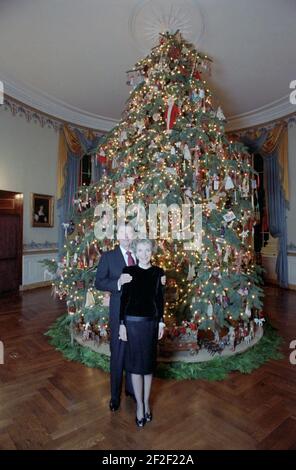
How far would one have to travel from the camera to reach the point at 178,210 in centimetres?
344

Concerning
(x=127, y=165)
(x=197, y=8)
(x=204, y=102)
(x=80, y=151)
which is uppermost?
(x=197, y=8)

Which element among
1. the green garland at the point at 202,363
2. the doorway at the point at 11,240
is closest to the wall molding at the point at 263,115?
the green garland at the point at 202,363

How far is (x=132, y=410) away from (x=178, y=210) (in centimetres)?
216

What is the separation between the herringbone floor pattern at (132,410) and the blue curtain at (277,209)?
4.22m

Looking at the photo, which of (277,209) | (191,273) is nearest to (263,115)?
(277,209)

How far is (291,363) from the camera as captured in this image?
3156 mm

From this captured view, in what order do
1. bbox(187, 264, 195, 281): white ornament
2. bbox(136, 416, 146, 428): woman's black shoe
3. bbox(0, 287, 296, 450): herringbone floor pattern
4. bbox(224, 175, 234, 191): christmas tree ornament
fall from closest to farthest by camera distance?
bbox(0, 287, 296, 450): herringbone floor pattern < bbox(136, 416, 146, 428): woman's black shoe < bbox(187, 264, 195, 281): white ornament < bbox(224, 175, 234, 191): christmas tree ornament

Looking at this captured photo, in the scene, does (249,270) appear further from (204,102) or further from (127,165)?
(204,102)

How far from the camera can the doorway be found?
6.29 m

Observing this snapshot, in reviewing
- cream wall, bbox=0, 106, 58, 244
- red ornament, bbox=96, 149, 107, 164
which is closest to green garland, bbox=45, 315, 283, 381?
red ornament, bbox=96, 149, 107, 164

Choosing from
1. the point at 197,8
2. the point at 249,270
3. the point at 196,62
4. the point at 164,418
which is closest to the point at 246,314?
the point at 249,270

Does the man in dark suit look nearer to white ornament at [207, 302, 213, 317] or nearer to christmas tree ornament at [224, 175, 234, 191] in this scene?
white ornament at [207, 302, 213, 317]

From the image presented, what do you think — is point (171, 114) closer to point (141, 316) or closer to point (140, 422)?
point (141, 316)

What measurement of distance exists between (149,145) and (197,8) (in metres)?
2.07
